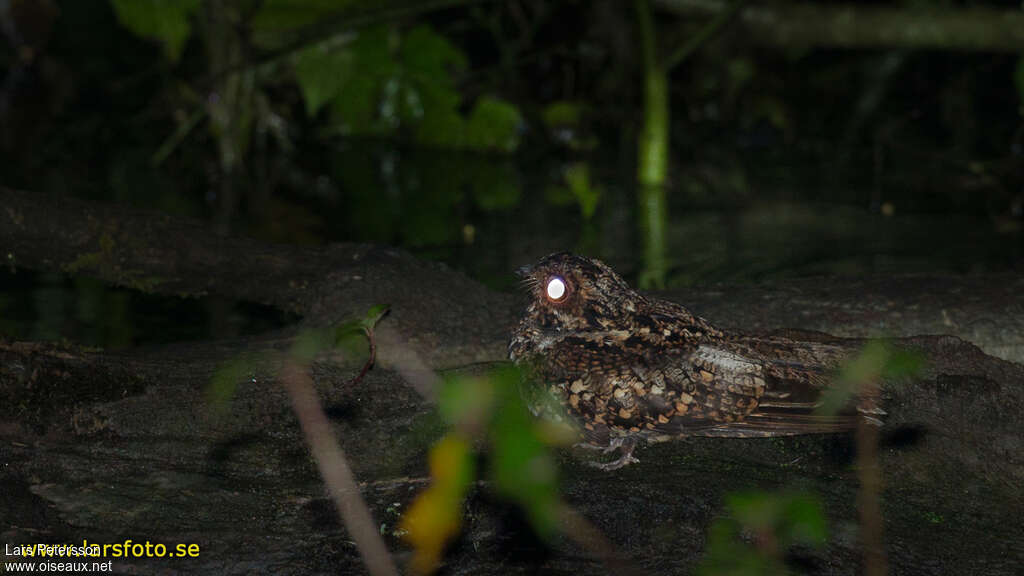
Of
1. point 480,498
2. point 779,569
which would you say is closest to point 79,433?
point 480,498

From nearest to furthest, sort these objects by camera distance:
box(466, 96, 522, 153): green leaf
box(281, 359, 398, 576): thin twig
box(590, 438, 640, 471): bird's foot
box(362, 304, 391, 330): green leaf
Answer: box(281, 359, 398, 576): thin twig → box(590, 438, 640, 471): bird's foot → box(362, 304, 391, 330): green leaf → box(466, 96, 522, 153): green leaf

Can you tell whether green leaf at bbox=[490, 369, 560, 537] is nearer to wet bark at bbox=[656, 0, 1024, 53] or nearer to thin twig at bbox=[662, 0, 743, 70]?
thin twig at bbox=[662, 0, 743, 70]

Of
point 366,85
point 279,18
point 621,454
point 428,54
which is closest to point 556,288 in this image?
point 621,454

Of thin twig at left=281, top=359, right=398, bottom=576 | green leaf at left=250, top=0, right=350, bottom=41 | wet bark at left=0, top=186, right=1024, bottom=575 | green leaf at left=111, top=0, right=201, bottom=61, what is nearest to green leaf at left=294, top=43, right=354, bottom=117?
green leaf at left=250, top=0, right=350, bottom=41

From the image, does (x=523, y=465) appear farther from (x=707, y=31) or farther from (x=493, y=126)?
(x=493, y=126)

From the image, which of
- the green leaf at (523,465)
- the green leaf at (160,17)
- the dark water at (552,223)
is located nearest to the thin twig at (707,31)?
the dark water at (552,223)

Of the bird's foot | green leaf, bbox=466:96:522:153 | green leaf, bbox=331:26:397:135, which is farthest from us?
green leaf, bbox=466:96:522:153
